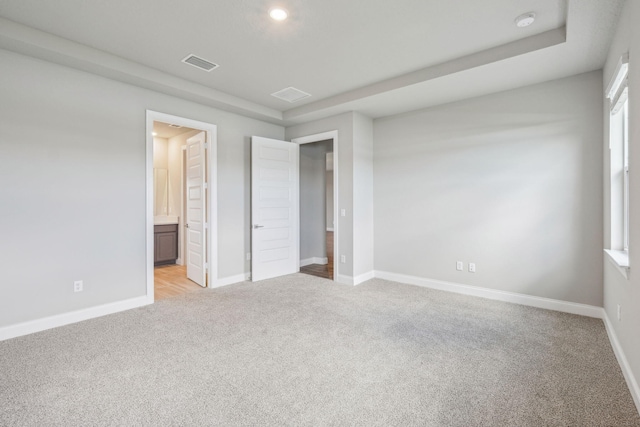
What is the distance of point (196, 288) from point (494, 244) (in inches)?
163

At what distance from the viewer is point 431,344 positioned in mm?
2691

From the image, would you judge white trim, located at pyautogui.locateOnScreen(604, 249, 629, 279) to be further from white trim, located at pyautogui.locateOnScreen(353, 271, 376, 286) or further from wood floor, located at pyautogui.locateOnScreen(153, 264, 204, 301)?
wood floor, located at pyautogui.locateOnScreen(153, 264, 204, 301)

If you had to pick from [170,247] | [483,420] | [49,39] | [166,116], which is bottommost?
[483,420]

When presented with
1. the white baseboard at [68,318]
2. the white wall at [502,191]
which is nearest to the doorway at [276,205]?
the white wall at [502,191]

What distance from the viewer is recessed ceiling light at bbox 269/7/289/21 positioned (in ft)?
8.00

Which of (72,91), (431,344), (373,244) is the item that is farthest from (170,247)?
(431,344)

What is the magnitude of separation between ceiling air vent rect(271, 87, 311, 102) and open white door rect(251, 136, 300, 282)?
2.58 ft

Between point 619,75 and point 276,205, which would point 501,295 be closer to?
point 619,75

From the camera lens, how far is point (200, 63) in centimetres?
336

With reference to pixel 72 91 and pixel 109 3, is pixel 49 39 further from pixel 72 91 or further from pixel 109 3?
pixel 109 3

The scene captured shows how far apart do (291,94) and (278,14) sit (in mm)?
1830

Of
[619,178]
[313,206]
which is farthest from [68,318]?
[619,178]

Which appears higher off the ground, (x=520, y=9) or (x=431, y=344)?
(x=520, y=9)

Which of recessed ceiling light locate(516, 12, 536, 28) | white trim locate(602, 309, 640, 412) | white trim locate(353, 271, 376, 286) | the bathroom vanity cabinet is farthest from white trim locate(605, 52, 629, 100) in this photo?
the bathroom vanity cabinet
